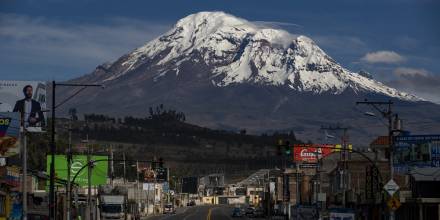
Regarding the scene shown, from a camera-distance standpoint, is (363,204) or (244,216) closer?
(363,204)

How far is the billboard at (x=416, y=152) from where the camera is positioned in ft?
312

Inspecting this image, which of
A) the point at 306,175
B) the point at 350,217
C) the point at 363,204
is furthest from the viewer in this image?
the point at 306,175

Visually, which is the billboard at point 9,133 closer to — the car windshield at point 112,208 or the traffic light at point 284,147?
the traffic light at point 284,147

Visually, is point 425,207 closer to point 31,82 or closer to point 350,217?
point 350,217

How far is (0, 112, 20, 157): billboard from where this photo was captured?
91.2 metres

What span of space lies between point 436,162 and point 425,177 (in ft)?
21.6

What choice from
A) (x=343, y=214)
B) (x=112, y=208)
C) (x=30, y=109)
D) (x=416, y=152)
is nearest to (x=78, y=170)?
(x=30, y=109)

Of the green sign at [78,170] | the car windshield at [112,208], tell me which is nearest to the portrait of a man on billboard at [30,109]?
the green sign at [78,170]

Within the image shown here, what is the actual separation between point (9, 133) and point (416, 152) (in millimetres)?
36555

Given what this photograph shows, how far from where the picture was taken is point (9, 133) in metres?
97.9

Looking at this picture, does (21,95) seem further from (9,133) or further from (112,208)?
(112,208)

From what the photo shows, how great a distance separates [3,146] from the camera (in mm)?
91188

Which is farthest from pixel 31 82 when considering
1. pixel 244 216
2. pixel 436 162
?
pixel 244 216

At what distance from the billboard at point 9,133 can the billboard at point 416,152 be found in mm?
32999
